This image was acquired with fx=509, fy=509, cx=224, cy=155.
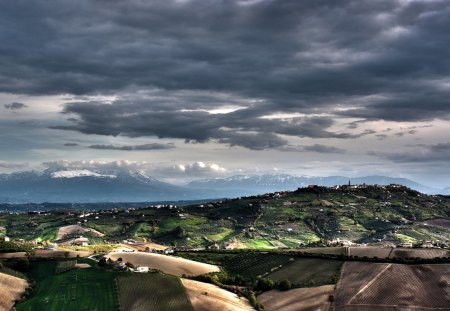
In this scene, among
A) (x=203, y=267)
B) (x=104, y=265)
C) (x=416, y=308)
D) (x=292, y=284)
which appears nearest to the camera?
(x=416, y=308)

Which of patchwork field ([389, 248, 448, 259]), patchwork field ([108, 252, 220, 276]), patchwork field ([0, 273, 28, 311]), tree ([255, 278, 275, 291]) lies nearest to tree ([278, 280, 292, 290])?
tree ([255, 278, 275, 291])

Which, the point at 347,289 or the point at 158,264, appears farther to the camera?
the point at 158,264

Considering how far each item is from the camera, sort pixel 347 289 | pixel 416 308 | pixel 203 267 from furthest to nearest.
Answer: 1. pixel 203 267
2. pixel 347 289
3. pixel 416 308

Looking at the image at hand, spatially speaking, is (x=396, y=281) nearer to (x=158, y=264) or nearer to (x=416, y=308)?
(x=416, y=308)

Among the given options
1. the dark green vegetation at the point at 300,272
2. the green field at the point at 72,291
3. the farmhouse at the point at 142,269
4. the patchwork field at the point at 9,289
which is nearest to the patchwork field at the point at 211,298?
the farmhouse at the point at 142,269

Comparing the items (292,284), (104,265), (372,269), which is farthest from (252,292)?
(104,265)

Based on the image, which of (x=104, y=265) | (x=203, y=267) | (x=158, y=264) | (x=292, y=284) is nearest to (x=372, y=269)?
(x=292, y=284)
